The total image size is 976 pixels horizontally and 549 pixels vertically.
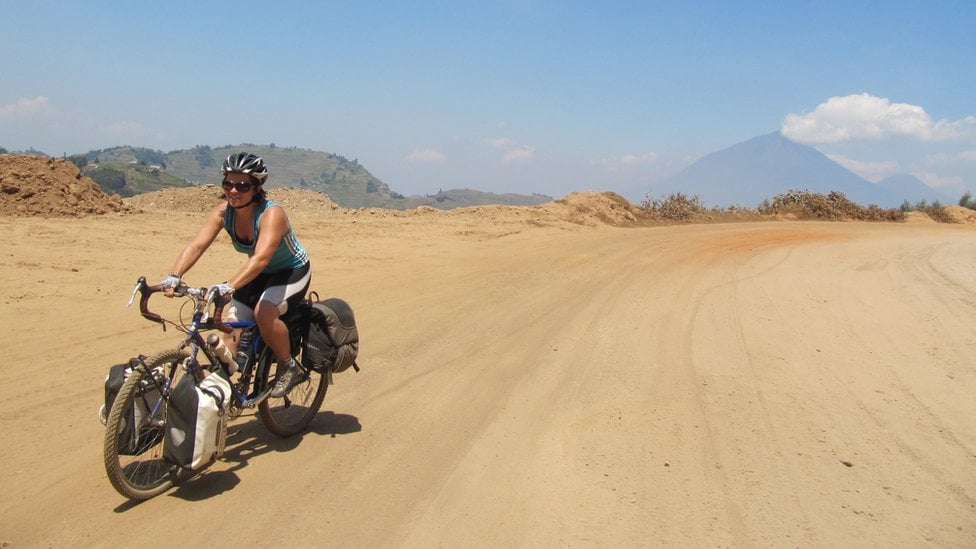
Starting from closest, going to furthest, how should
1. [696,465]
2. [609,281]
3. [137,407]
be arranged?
[137,407]
[696,465]
[609,281]

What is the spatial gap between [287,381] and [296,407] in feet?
1.98

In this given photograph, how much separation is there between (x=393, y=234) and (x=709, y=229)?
11844 millimetres

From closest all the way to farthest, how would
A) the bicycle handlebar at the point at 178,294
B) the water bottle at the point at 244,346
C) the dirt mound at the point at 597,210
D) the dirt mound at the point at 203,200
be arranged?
the bicycle handlebar at the point at 178,294
the water bottle at the point at 244,346
the dirt mound at the point at 203,200
the dirt mound at the point at 597,210

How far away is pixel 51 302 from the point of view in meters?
7.93

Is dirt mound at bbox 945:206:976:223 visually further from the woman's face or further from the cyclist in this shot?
the woman's face

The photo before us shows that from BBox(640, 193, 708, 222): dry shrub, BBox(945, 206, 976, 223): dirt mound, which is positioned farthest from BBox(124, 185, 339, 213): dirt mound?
BBox(945, 206, 976, 223): dirt mound

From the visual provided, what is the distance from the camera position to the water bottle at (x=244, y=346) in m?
4.35

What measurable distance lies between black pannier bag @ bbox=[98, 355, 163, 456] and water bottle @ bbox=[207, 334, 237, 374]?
393 mm

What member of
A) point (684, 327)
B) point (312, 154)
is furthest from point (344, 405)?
point (312, 154)

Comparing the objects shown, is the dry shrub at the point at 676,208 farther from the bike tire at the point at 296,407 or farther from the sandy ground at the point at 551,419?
the bike tire at the point at 296,407

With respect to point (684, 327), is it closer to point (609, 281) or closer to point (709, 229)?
point (609, 281)

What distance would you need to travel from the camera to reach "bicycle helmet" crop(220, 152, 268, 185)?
4.18 metres

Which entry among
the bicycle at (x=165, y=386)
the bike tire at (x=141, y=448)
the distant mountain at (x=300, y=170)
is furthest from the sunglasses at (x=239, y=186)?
the distant mountain at (x=300, y=170)

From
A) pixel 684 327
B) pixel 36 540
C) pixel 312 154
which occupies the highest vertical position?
pixel 312 154
